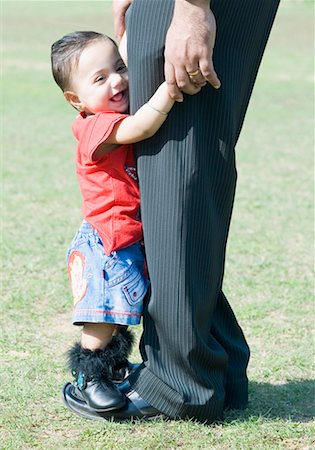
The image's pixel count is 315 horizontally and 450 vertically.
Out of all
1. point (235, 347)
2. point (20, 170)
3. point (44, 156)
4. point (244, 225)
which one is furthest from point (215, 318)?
point (44, 156)

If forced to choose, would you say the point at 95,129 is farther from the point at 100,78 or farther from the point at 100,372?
the point at 100,372

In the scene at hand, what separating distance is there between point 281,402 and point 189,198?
3.30 ft

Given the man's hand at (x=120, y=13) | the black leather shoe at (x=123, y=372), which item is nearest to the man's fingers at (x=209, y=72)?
the man's hand at (x=120, y=13)

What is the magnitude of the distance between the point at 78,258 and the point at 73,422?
58 centimetres

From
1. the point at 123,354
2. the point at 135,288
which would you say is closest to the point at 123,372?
the point at 123,354

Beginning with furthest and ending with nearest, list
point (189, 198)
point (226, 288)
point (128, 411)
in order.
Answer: point (226, 288) < point (128, 411) < point (189, 198)

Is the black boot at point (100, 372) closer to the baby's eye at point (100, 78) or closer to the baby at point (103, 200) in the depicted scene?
the baby at point (103, 200)

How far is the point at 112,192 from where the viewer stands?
3172 mm

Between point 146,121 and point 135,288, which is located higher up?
point 146,121

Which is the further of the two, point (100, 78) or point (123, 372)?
point (123, 372)

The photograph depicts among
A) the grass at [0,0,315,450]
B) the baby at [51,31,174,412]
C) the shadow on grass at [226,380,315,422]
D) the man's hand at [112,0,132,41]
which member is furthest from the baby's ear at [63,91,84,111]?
the shadow on grass at [226,380,315,422]

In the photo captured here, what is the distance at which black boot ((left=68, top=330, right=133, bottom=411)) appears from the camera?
10.7 ft

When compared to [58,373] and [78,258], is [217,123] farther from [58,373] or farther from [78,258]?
[58,373]

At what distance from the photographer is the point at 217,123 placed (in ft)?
10.1
